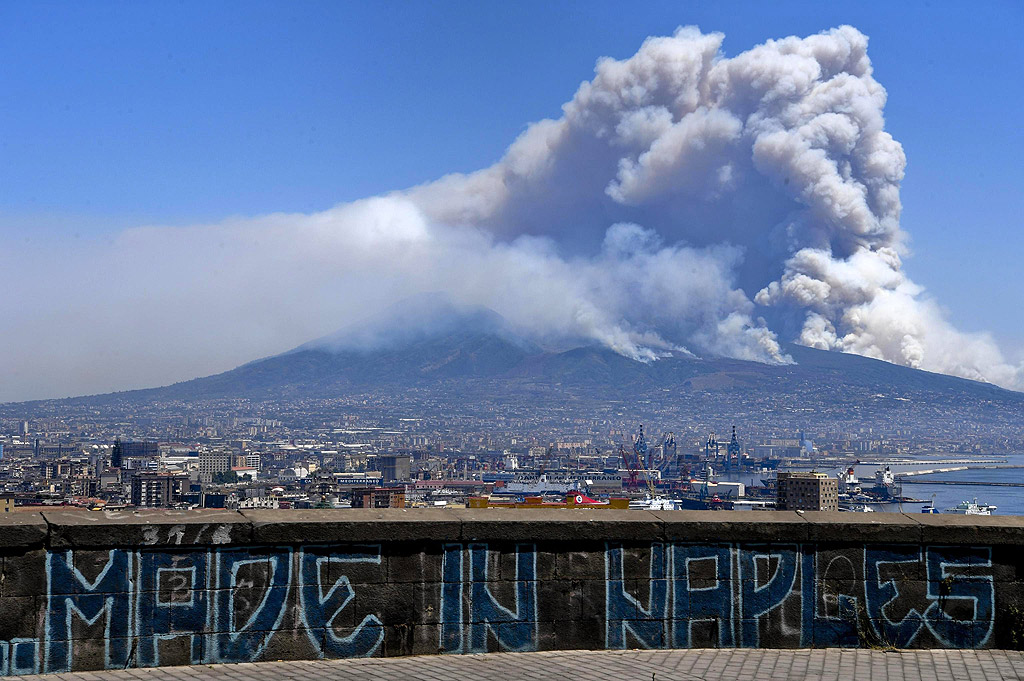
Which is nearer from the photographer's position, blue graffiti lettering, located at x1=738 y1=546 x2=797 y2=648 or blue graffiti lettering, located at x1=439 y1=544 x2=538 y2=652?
blue graffiti lettering, located at x1=439 y1=544 x2=538 y2=652

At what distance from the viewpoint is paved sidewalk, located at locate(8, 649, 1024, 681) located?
258 inches

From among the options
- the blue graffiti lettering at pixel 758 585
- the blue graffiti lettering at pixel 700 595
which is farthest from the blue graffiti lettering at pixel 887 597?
the blue graffiti lettering at pixel 700 595

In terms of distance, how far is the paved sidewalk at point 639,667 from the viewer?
6555 millimetres

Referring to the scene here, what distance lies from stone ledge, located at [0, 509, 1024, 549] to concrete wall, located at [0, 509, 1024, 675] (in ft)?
0.04

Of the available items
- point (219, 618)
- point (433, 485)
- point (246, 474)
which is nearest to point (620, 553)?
point (219, 618)

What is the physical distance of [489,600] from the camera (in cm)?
718

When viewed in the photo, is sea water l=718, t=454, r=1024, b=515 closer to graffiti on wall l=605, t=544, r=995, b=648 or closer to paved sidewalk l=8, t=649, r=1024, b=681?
graffiti on wall l=605, t=544, r=995, b=648

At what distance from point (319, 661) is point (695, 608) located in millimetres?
2129

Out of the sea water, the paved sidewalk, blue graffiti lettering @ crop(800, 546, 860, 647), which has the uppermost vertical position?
blue graffiti lettering @ crop(800, 546, 860, 647)

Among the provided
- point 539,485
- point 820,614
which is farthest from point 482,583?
point 539,485

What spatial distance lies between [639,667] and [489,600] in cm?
91

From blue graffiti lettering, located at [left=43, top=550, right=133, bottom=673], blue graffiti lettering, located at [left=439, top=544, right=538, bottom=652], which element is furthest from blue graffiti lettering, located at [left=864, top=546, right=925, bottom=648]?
blue graffiti lettering, located at [left=43, top=550, right=133, bottom=673]

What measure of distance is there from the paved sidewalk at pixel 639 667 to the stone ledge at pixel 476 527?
630mm

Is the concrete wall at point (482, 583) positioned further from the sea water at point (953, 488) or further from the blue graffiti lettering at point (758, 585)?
the sea water at point (953, 488)
